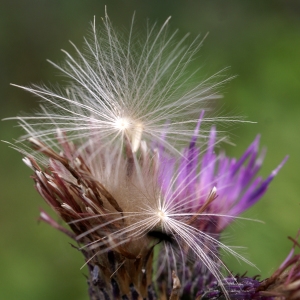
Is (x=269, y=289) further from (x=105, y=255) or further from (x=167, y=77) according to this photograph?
(x=167, y=77)

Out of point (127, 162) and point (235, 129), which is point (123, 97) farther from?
point (235, 129)

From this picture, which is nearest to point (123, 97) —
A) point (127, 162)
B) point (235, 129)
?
point (127, 162)

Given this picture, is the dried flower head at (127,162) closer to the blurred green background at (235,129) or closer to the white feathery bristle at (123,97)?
the white feathery bristle at (123,97)

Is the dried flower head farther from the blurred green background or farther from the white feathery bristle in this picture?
the blurred green background

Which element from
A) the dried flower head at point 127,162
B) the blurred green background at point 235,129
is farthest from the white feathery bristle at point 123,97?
the blurred green background at point 235,129

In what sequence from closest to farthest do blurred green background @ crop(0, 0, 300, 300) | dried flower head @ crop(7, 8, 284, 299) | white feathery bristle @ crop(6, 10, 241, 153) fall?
dried flower head @ crop(7, 8, 284, 299) → white feathery bristle @ crop(6, 10, 241, 153) → blurred green background @ crop(0, 0, 300, 300)

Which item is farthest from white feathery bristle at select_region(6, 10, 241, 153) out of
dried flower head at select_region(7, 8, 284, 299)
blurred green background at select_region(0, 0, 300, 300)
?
blurred green background at select_region(0, 0, 300, 300)
